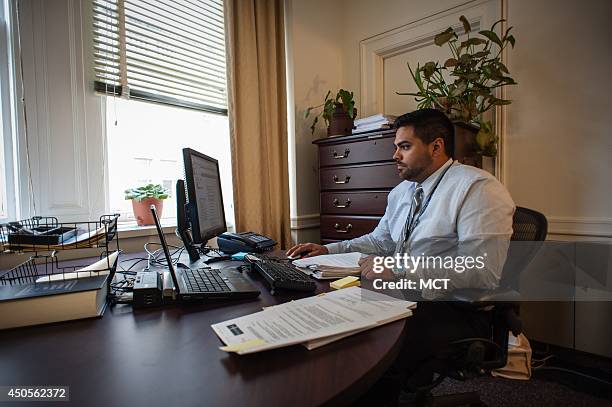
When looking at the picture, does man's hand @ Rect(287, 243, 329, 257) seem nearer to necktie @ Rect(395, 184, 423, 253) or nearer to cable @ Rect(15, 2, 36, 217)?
necktie @ Rect(395, 184, 423, 253)

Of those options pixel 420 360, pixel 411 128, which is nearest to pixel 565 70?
pixel 411 128

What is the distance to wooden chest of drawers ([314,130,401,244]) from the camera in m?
2.15

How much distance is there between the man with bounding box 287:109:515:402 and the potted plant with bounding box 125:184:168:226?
1.12 meters

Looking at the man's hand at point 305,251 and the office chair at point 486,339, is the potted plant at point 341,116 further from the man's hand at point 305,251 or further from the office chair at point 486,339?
the office chair at point 486,339

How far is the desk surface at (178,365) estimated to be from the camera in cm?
45

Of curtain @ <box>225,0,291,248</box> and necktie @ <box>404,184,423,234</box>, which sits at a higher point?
curtain @ <box>225,0,291,248</box>

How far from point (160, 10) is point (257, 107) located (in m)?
0.88

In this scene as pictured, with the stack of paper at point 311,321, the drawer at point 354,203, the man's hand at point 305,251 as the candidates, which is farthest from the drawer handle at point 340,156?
the stack of paper at point 311,321

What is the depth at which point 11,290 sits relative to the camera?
2.37 feet

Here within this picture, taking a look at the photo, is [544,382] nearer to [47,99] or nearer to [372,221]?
[372,221]

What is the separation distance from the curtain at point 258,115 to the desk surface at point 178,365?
5.73 ft

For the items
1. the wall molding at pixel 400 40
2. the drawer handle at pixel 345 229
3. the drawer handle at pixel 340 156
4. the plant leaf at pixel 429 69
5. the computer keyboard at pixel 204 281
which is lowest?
the drawer handle at pixel 345 229

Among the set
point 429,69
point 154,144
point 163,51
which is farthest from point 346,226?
point 163,51

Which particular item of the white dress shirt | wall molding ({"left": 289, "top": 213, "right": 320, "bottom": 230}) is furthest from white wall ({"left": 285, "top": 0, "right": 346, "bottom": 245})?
the white dress shirt
